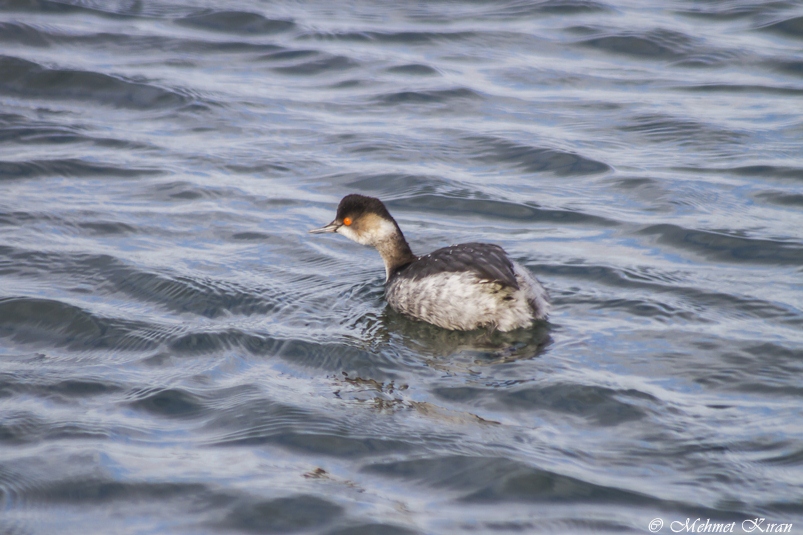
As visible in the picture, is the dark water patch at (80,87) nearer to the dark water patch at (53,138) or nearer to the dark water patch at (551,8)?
the dark water patch at (53,138)

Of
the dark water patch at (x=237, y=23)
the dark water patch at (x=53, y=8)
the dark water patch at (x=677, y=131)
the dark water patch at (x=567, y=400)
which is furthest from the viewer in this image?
the dark water patch at (x=237, y=23)

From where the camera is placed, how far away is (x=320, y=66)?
12.5 metres

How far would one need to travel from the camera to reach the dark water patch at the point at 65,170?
9.34 meters

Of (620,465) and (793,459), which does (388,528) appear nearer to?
(620,465)

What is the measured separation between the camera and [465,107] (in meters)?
11.1

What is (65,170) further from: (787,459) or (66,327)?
(787,459)

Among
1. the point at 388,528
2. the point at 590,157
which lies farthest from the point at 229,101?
the point at 388,528

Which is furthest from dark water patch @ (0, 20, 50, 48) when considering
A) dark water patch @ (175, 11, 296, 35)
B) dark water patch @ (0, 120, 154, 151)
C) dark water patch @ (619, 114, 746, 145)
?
dark water patch @ (619, 114, 746, 145)

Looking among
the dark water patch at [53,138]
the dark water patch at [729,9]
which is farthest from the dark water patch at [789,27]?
the dark water patch at [53,138]

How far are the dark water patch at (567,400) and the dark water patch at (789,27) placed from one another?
28.4 feet

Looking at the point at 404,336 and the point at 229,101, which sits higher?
the point at 229,101

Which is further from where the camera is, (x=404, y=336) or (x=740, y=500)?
(x=404, y=336)

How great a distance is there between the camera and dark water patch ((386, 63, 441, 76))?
39.7 ft

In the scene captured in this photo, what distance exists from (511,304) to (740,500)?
7.23 ft
